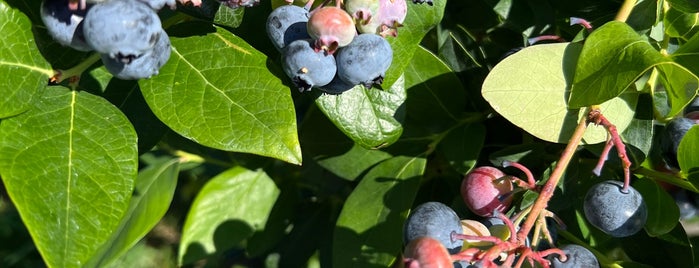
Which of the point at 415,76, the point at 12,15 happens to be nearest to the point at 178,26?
the point at 12,15

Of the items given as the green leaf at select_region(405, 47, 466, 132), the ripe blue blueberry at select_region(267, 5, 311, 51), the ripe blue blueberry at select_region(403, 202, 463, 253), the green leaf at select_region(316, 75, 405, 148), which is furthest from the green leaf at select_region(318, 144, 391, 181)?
the ripe blue blueberry at select_region(267, 5, 311, 51)

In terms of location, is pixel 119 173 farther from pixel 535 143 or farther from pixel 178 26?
pixel 535 143

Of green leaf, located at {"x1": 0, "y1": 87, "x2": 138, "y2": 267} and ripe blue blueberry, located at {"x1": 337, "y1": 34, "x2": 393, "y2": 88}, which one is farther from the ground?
ripe blue blueberry, located at {"x1": 337, "y1": 34, "x2": 393, "y2": 88}

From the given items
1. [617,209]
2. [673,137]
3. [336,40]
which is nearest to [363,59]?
[336,40]

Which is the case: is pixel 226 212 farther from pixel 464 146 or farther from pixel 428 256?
pixel 428 256

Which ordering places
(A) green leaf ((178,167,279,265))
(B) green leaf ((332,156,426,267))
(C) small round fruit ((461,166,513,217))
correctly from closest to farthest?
(C) small round fruit ((461,166,513,217)) < (B) green leaf ((332,156,426,267)) < (A) green leaf ((178,167,279,265))

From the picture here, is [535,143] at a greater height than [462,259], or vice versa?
[462,259]

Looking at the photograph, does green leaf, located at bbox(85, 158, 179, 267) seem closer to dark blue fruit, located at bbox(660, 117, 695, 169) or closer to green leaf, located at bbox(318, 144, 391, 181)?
green leaf, located at bbox(318, 144, 391, 181)
